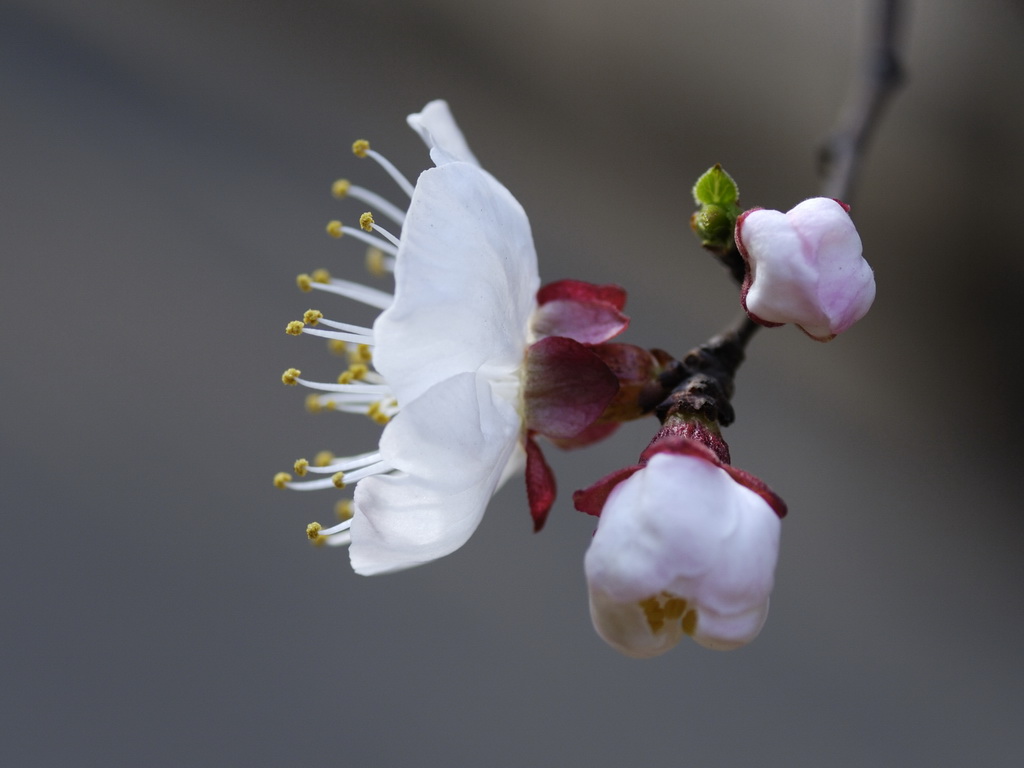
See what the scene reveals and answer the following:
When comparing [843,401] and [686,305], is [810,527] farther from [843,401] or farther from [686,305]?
[686,305]

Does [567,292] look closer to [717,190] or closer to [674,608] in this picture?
[717,190]

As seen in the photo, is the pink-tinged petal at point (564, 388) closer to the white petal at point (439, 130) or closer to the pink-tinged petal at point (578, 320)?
the pink-tinged petal at point (578, 320)

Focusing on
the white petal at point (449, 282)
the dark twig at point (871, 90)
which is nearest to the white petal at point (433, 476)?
the white petal at point (449, 282)

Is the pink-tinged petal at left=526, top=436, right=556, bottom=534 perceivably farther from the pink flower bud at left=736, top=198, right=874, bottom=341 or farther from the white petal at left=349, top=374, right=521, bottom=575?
the pink flower bud at left=736, top=198, right=874, bottom=341

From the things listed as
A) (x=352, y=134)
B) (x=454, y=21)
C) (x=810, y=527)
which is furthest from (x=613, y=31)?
(x=810, y=527)

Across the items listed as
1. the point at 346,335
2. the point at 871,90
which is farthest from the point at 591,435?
the point at 871,90

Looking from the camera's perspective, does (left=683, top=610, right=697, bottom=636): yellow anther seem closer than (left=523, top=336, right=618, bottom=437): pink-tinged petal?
Yes

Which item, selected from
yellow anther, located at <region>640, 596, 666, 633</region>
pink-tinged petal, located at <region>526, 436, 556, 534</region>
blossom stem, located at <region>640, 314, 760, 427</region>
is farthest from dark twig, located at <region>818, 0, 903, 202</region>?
yellow anther, located at <region>640, 596, 666, 633</region>
